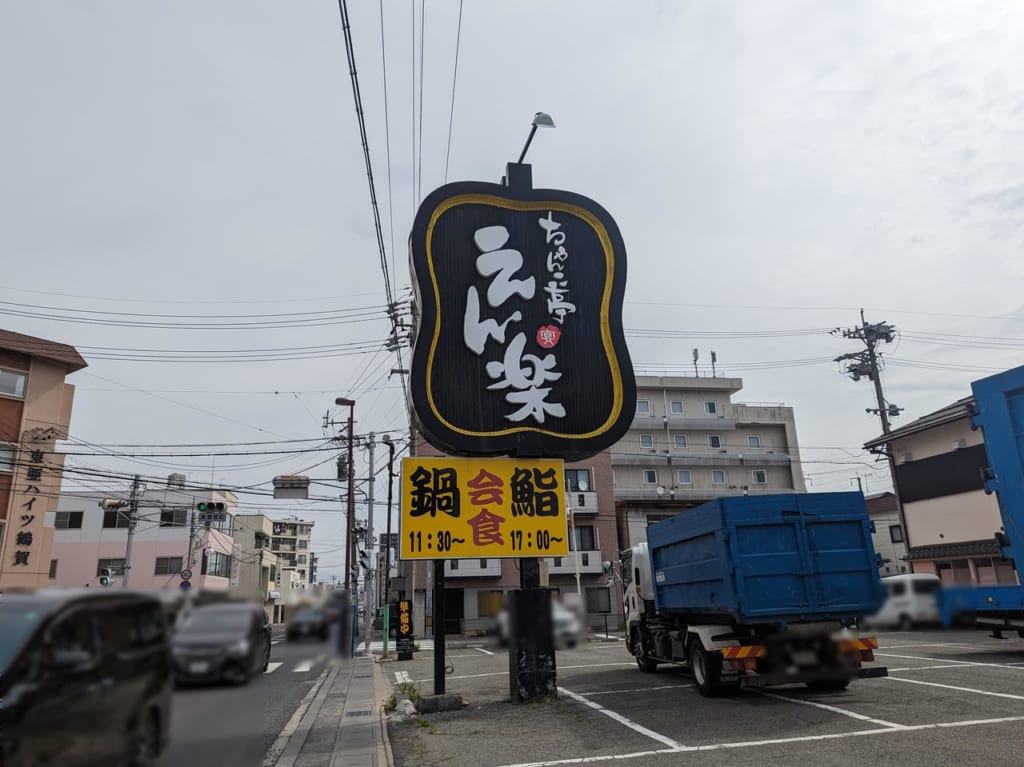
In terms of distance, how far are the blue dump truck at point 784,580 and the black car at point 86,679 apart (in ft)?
2.21

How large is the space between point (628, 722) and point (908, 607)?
15.2 m

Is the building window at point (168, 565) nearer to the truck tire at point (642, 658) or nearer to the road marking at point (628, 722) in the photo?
the road marking at point (628, 722)

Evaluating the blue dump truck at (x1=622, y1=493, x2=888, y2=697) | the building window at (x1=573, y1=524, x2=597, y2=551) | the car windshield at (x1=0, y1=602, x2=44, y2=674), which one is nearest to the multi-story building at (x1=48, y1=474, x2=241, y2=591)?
the car windshield at (x1=0, y1=602, x2=44, y2=674)

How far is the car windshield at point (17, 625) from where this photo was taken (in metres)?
0.64

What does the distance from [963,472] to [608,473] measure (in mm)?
44263

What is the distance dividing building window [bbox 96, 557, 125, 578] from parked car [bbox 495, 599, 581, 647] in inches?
29.6

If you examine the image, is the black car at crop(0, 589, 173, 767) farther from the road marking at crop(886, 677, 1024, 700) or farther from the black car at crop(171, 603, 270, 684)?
the road marking at crop(886, 677, 1024, 700)

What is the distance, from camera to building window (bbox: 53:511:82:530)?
170 centimetres

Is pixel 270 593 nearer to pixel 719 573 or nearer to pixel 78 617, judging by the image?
pixel 78 617

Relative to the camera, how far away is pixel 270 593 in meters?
0.97

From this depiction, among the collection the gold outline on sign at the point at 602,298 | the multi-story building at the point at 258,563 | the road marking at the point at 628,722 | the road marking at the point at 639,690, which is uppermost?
the gold outline on sign at the point at 602,298

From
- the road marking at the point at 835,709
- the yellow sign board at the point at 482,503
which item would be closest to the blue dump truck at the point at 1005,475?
the yellow sign board at the point at 482,503

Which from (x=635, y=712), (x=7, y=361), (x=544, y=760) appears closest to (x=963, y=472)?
(x=7, y=361)

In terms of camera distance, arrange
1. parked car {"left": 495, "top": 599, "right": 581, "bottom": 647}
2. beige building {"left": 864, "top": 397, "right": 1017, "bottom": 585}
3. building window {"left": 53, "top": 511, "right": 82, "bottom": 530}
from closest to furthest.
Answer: parked car {"left": 495, "top": 599, "right": 581, "bottom": 647} < beige building {"left": 864, "top": 397, "right": 1017, "bottom": 585} < building window {"left": 53, "top": 511, "right": 82, "bottom": 530}
